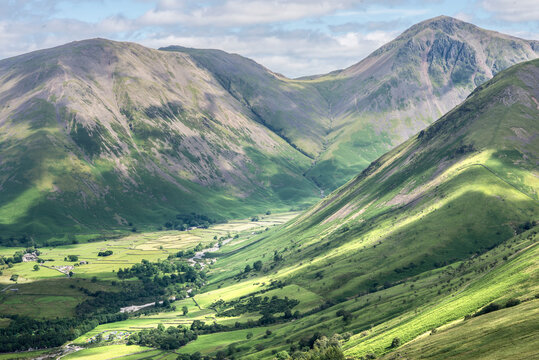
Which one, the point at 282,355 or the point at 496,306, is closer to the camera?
the point at 496,306

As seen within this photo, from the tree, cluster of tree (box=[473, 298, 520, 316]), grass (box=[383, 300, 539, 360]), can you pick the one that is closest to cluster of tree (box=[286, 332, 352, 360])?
the tree

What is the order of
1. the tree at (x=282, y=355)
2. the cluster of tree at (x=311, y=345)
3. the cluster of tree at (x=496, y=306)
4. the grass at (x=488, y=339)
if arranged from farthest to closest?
the tree at (x=282, y=355)
the cluster of tree at (x=311, y=345)
the cluster of tree at (x=496, y=306)
the grass at (x=488, y=339)

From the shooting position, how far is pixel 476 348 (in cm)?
9100

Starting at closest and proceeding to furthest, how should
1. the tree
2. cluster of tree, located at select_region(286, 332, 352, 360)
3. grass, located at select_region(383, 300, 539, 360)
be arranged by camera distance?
grass, located at select_region(383, 300, 539, 360) < cluster of tree, located at select_region(286, 332, 352, 360) < the tree

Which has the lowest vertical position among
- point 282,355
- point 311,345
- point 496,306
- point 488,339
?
point 488,339

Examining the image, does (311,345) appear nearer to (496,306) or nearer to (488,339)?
(496,306)

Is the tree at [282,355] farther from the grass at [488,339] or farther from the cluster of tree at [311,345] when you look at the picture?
the grass at [488,339]

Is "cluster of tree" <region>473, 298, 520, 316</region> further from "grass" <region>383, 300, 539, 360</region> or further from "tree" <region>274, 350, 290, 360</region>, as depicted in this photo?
"tree" <region>274, 350, 290, 360</region>

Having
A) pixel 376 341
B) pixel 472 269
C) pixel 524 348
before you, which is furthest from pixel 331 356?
pixel 472 269

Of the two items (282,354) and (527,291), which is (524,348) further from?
(282,354)

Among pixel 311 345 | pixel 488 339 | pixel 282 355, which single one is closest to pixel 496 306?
pixel 488 339

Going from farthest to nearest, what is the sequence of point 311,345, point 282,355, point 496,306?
point 311,345, point 282,355, point 496,306

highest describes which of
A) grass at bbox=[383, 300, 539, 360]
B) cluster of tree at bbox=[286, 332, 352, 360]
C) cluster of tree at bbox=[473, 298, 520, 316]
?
cluster of tree at bbox=[286, 332, 352, 360]

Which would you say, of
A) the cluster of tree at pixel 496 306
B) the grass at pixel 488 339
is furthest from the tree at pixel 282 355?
the cluster of tree at pixel 496 306
